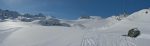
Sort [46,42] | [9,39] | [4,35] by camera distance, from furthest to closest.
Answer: [4,35], [9,39], [46,42]

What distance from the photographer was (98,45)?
1705cm

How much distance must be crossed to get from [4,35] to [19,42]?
3528mm

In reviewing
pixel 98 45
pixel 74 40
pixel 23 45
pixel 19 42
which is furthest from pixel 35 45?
pixel 98 45

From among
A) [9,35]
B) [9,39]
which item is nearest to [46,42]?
[9,39]

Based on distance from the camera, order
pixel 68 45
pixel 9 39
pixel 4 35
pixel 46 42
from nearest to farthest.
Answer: pixel 68 45
pixel 46 42
pixel 9 39
pixel 4 35

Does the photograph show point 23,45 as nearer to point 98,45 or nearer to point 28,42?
point 28,42

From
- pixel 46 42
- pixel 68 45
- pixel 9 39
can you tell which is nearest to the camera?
pixel 68 45

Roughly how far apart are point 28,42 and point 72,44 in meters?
3.55

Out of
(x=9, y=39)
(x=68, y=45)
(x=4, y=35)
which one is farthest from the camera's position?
(x=4, y=35)

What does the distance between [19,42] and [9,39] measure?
5.31ft

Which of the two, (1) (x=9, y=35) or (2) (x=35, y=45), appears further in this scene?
(1) (x=9, y=35)

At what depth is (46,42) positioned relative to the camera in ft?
58.0

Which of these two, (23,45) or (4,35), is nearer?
(23,45)

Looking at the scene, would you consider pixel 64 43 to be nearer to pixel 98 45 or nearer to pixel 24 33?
pixel 98 45
